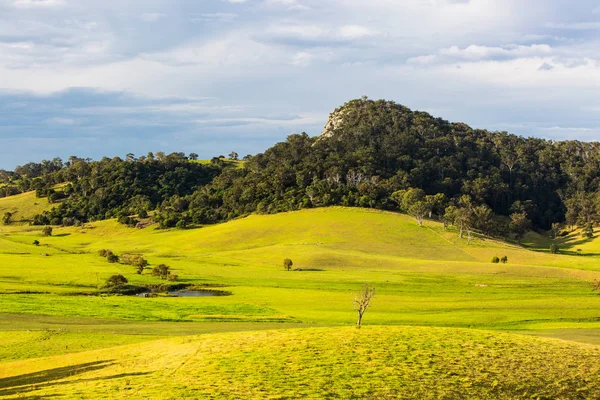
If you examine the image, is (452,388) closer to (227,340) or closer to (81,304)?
(227,340)

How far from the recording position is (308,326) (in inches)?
2078

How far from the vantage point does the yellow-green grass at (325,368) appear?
27.7m

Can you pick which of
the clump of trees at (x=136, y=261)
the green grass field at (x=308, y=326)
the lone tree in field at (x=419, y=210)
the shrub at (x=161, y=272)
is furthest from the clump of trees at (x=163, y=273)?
the lone tree in field at (x=419, y=210)

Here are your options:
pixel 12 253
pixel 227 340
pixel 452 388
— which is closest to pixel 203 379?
pixel 227 340

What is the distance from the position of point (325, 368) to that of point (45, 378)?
16279mm

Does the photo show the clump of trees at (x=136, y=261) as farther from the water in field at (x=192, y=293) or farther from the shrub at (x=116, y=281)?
the water in field at (x=192, y=293)

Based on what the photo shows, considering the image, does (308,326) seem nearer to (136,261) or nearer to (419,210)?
(136,261)

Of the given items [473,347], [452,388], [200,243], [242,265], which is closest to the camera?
[452,388]

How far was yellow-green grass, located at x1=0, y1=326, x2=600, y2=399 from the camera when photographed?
27.7m

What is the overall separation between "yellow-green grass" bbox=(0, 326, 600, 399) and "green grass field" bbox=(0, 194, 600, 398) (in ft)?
0.44

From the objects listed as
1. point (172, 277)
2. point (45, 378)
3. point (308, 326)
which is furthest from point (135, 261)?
point (45, 378)

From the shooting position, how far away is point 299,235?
15588 centimetres

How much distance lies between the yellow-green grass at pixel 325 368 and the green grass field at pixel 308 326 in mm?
134

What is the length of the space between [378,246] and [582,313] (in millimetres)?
76993
